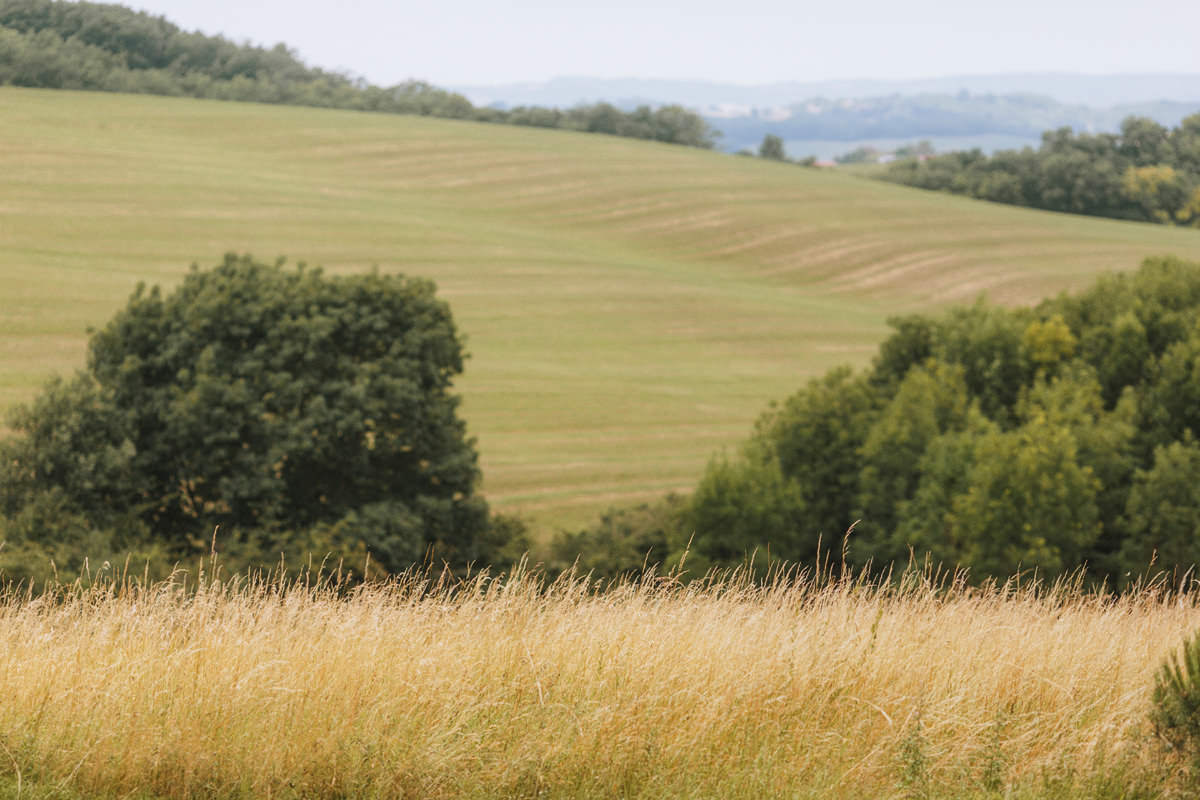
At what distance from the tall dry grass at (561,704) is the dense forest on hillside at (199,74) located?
196 feet

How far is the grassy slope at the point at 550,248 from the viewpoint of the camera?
44.3 meters

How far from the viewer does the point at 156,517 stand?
1033 inches

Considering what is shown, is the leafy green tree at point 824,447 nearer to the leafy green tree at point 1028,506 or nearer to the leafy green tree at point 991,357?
the leafy green tree at point 991,357

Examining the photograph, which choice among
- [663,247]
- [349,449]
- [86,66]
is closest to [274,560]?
[349,449]

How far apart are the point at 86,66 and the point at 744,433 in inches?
2416

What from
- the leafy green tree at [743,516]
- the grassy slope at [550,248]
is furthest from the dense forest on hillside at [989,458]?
the grassy slope at [550,248]

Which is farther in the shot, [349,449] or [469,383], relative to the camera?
[469,383]

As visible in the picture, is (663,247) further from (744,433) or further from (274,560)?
(274,560)

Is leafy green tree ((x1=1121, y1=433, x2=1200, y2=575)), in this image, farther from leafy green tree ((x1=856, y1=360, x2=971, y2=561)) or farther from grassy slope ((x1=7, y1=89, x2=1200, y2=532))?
grassy slope ((x1=7, y1=89, x2=1200, y2=532))

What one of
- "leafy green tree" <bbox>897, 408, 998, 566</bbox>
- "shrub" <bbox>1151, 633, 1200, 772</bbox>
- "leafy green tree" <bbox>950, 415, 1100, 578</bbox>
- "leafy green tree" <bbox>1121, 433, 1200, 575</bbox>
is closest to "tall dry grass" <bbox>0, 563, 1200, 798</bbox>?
"shrub" <bbox>1151, 633, 1200, 772</bbox>

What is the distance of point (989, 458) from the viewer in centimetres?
2680

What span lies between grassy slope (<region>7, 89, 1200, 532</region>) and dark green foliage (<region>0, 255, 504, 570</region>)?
7.14m

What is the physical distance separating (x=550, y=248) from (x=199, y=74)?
142ft

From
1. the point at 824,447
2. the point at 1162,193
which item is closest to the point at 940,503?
the point at 824,447
